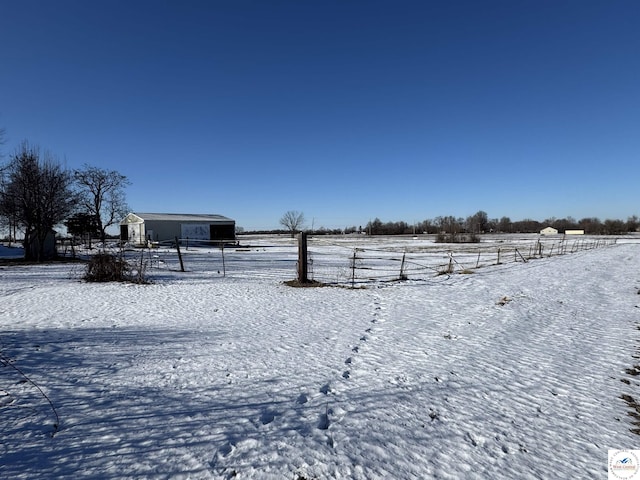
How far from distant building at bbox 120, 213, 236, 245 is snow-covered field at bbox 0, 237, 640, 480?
36895 mm

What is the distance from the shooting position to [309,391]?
436 cm

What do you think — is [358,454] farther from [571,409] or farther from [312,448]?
[571,409]

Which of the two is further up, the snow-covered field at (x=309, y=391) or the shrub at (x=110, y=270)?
the shrub at (x=110, y=270)

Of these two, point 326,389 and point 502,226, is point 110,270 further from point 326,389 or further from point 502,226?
point 502,226

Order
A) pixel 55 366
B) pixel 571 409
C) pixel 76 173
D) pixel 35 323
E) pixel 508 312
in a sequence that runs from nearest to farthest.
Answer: pixel 571 409 → pixel 55 366 → pixel 35 323 → pixel 508 312 → pixel 76 173

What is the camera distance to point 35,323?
23.6ft

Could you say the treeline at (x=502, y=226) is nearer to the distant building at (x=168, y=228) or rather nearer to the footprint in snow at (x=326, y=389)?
the distant building at (x=168, y=228)

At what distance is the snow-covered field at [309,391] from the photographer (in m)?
3.04

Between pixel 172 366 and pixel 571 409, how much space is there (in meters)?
5.51

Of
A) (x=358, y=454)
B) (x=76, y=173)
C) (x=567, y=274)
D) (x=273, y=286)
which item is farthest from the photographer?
(x=76, y=173)

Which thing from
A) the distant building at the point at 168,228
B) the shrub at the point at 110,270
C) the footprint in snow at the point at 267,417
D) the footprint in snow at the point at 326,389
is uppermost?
the distant building at the point at 168,228

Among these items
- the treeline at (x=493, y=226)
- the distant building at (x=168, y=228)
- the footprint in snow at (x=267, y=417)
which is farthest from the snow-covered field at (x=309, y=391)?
the treeline at (x=493, y=226)

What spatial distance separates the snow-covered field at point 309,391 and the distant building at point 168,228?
3690cm

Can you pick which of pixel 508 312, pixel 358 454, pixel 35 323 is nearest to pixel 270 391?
pixel 358 454
